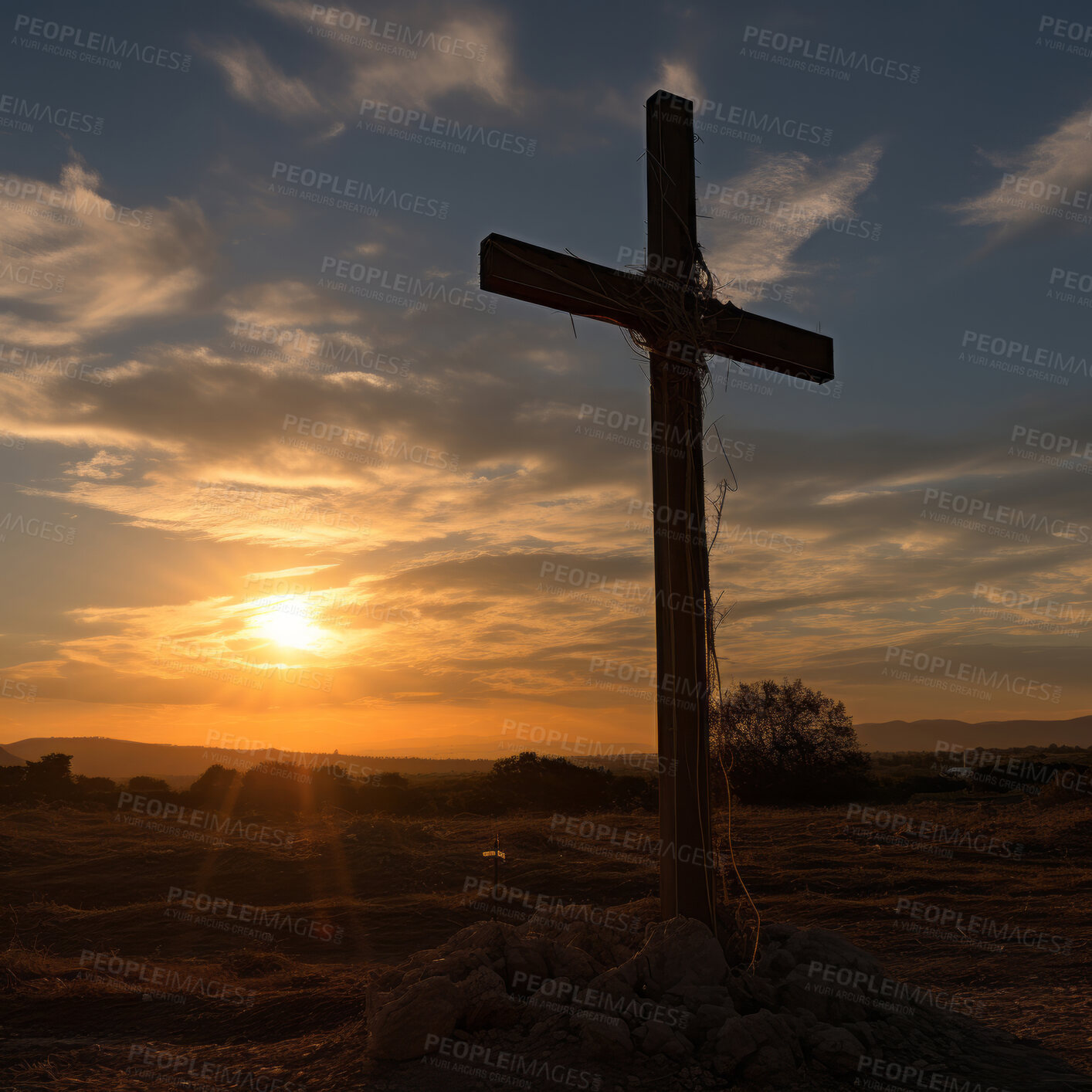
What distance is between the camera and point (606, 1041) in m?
3.83

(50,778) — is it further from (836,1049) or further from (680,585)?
(836,1049)

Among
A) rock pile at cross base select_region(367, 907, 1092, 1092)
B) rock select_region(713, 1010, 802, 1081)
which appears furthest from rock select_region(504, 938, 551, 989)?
rock select_region(713, 1010, 802, 1081)

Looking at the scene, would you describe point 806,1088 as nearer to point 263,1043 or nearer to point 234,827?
point 263,1043

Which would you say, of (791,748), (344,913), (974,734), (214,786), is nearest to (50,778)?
(214,786)

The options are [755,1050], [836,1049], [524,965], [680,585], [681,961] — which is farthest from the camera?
[680,585]

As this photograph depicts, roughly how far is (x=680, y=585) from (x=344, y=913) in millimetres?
5831

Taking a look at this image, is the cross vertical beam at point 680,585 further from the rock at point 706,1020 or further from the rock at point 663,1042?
the rock at point 663,1042

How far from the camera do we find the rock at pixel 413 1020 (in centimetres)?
399

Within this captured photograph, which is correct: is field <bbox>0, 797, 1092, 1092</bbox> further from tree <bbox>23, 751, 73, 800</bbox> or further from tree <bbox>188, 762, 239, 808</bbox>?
tree <bbox>23, 751, 73, 800</bbox>

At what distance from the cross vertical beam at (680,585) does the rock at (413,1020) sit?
136cm

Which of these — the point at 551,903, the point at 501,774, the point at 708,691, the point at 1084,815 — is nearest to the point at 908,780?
the point at 1084,815

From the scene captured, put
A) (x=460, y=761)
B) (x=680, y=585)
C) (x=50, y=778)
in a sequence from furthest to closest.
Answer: (x=460, y=761)
(x=50, y=778)
(x=680, y=585)

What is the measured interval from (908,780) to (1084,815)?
9366 millimetres

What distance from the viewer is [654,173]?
5332 millimetres
